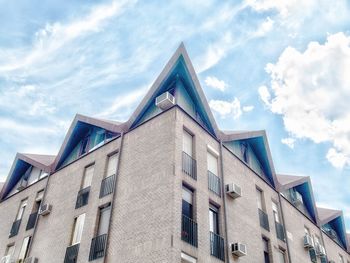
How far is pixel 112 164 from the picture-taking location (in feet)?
60.7

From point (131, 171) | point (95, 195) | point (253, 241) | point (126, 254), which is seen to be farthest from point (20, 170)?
point (253, 241)

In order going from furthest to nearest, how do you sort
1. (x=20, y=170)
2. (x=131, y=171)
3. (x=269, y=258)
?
(x=20, y=170) < (x=269, y=258) < (x=131, y=171)

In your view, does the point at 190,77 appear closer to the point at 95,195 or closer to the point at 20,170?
the point at 95,195

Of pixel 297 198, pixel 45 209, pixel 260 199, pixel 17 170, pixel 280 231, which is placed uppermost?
pixel 17 170

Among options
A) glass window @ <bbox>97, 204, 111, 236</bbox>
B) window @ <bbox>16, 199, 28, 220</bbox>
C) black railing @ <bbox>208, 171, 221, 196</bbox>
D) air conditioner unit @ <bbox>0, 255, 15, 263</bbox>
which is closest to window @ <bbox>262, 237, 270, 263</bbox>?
black railing @ <bbox>208, 171, 221, 196</bbox>

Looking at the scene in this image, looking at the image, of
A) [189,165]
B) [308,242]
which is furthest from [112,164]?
[308,242]

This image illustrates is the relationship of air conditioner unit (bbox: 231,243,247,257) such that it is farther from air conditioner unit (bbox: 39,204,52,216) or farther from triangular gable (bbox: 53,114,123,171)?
triangular gable (bbox: 53,114,123,171)

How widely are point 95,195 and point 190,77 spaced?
24.2ft

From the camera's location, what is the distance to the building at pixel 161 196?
14.4m

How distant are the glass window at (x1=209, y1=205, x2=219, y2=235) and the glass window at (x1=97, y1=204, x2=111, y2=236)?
4.50m

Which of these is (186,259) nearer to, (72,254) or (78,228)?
(72,254)

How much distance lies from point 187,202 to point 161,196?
50.0 inches

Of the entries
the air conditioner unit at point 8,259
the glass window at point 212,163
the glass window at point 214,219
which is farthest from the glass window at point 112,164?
the air conditioner unit at point 8,259

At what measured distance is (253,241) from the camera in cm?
1786
